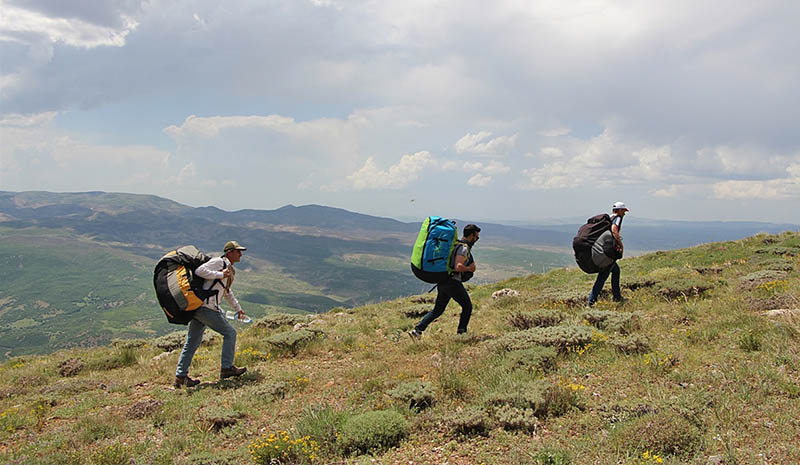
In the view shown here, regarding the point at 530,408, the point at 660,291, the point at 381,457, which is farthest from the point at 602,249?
the point at 381,457

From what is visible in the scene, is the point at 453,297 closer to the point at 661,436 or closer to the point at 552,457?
the point at 552,457

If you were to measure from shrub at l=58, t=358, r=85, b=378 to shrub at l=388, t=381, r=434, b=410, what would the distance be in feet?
29.6

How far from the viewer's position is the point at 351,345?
10.3 metres

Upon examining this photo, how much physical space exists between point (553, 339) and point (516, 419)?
9.37ft

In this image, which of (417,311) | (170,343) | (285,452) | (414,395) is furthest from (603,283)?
(170,343)

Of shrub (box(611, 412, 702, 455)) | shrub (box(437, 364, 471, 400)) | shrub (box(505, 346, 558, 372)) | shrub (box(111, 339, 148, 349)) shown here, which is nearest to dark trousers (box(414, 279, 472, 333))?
shrub (box(505, 346, 558, 372))

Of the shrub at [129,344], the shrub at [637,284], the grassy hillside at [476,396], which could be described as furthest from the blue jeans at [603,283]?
the shrub at [129,344]

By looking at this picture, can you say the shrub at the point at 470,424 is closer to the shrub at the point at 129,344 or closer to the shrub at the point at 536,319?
the shrub at the point at 536,319

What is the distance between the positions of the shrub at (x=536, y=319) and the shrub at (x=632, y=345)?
2.20m

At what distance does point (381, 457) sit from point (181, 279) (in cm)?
499

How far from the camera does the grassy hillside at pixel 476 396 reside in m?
4.55

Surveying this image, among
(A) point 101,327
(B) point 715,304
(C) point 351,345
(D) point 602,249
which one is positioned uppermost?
(D) point 602,249

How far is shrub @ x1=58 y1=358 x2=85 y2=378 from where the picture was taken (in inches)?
404

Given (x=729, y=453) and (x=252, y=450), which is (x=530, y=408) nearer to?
(x=729, y=453)
